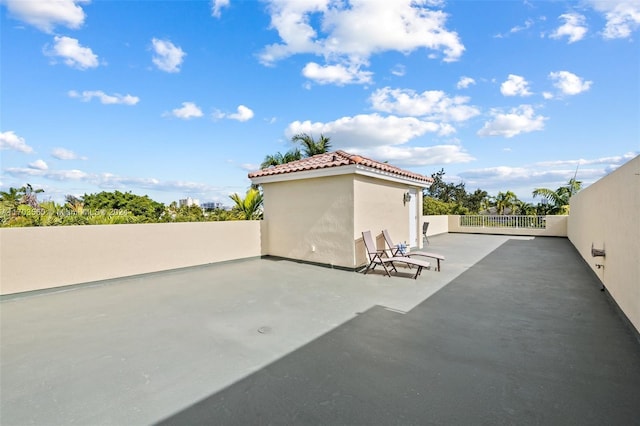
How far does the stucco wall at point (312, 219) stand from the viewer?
9062 millimetres

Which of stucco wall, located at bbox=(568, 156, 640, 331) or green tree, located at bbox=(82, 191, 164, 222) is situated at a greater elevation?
green tree, located at bbox=(82, 191, 164, 222)

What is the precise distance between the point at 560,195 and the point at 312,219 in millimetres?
22300

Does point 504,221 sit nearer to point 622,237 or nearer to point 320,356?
point 622,237

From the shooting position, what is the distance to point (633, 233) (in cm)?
415

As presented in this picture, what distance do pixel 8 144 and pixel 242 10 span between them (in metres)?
12.7

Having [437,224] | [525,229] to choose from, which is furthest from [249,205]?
[525,229]

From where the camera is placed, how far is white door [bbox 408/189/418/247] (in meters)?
12.7

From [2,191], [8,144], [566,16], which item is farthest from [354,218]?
[2,191]

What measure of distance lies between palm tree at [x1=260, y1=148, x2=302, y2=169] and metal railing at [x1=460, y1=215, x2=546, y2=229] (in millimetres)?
13884

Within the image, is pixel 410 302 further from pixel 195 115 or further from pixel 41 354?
pixel 195 115

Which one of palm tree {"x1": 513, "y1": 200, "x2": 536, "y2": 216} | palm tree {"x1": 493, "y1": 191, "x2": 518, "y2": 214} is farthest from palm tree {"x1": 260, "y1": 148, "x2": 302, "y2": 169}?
palm tree {"x1": 493, "y1": 191, "x2": 518, "y2": 214}

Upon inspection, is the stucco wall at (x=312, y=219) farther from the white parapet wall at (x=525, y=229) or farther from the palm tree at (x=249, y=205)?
the white parapet wall at (x=525, y=229)

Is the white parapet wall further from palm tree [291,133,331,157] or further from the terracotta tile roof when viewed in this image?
palm tree [291,133,331,157]

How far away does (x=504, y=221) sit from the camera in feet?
67.8
